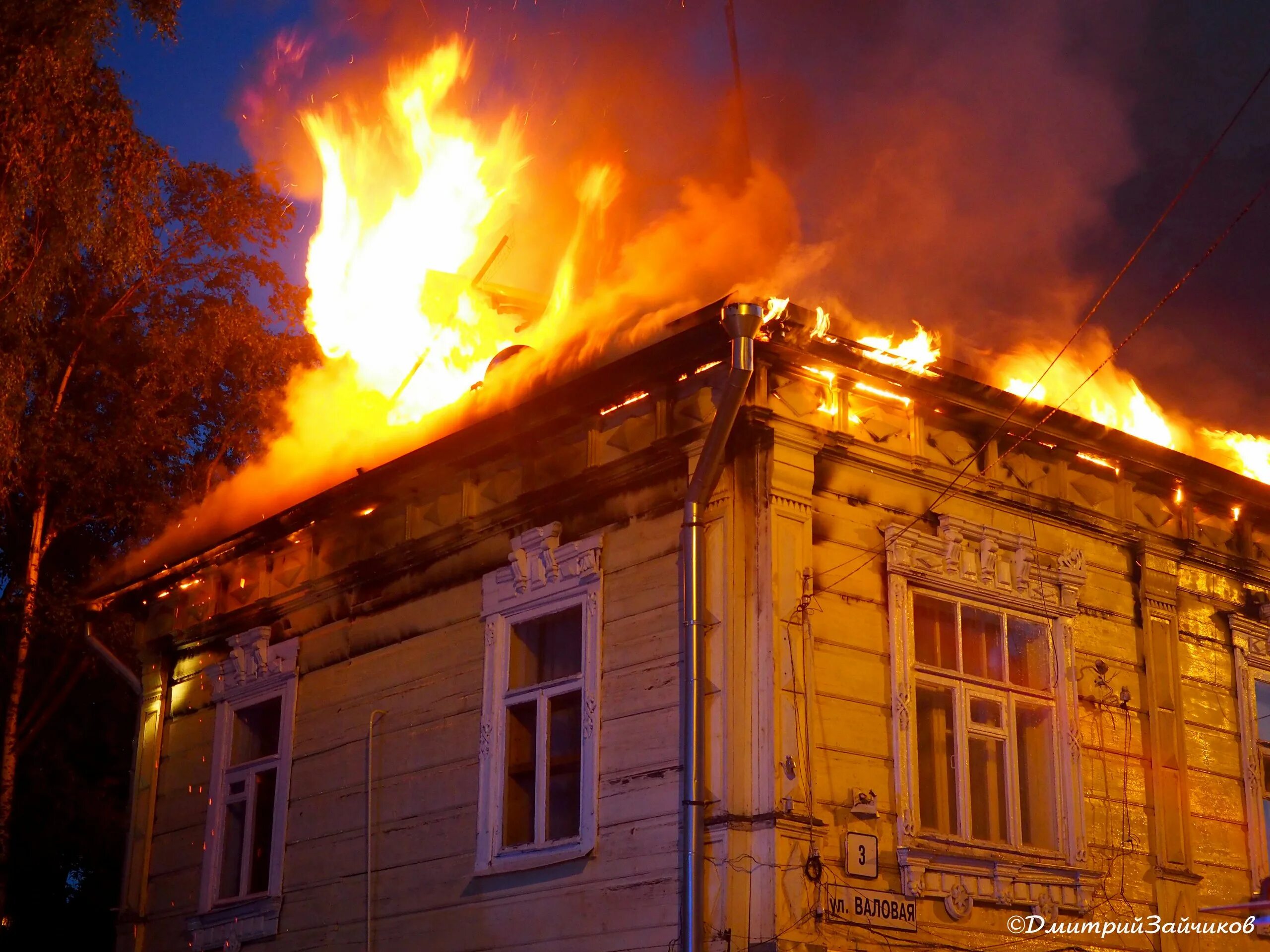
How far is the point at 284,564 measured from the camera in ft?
47.7

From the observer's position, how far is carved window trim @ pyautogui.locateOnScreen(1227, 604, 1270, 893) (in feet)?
38.6

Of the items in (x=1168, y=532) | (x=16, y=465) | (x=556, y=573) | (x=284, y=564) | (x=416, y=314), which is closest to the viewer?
(x=556, y=573)

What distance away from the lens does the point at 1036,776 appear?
10.8 metres

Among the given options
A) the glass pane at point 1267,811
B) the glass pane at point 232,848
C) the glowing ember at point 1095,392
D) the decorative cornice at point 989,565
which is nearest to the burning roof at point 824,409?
the glowing ember at point 1095,392

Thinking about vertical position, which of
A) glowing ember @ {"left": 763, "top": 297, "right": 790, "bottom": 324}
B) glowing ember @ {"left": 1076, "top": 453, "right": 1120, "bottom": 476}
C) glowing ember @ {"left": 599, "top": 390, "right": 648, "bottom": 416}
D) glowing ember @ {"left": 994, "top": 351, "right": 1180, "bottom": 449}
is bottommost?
glowing ember @ {"left": 1076, "top": 453, "right": 1120, "bottom": 476}

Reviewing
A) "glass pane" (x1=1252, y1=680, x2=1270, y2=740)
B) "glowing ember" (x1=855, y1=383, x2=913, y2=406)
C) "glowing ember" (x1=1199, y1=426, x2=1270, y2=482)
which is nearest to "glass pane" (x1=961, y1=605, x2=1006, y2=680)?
"glowing ember" (x1=855, y1=383, x2=913, y2=406)

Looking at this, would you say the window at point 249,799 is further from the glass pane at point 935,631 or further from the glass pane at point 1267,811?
the glass pane at point 1267,811

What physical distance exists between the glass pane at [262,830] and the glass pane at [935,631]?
20.5ft

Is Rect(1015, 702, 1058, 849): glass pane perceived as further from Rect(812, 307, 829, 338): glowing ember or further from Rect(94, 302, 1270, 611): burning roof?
Rect(812, 307, 829, 338): glowing ember

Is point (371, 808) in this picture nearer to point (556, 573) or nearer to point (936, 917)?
point (556, 573)

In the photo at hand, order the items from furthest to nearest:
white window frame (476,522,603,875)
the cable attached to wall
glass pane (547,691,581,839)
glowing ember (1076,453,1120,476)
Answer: the cable attached to wall, glowing ember (1076,453,1120,476), glass pane (547,691,581,839), white window frame (476,522,603,875)

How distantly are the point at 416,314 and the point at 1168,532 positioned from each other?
8374mm

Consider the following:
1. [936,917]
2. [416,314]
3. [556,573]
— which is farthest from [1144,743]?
[416,314]

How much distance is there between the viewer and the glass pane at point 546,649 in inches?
441
